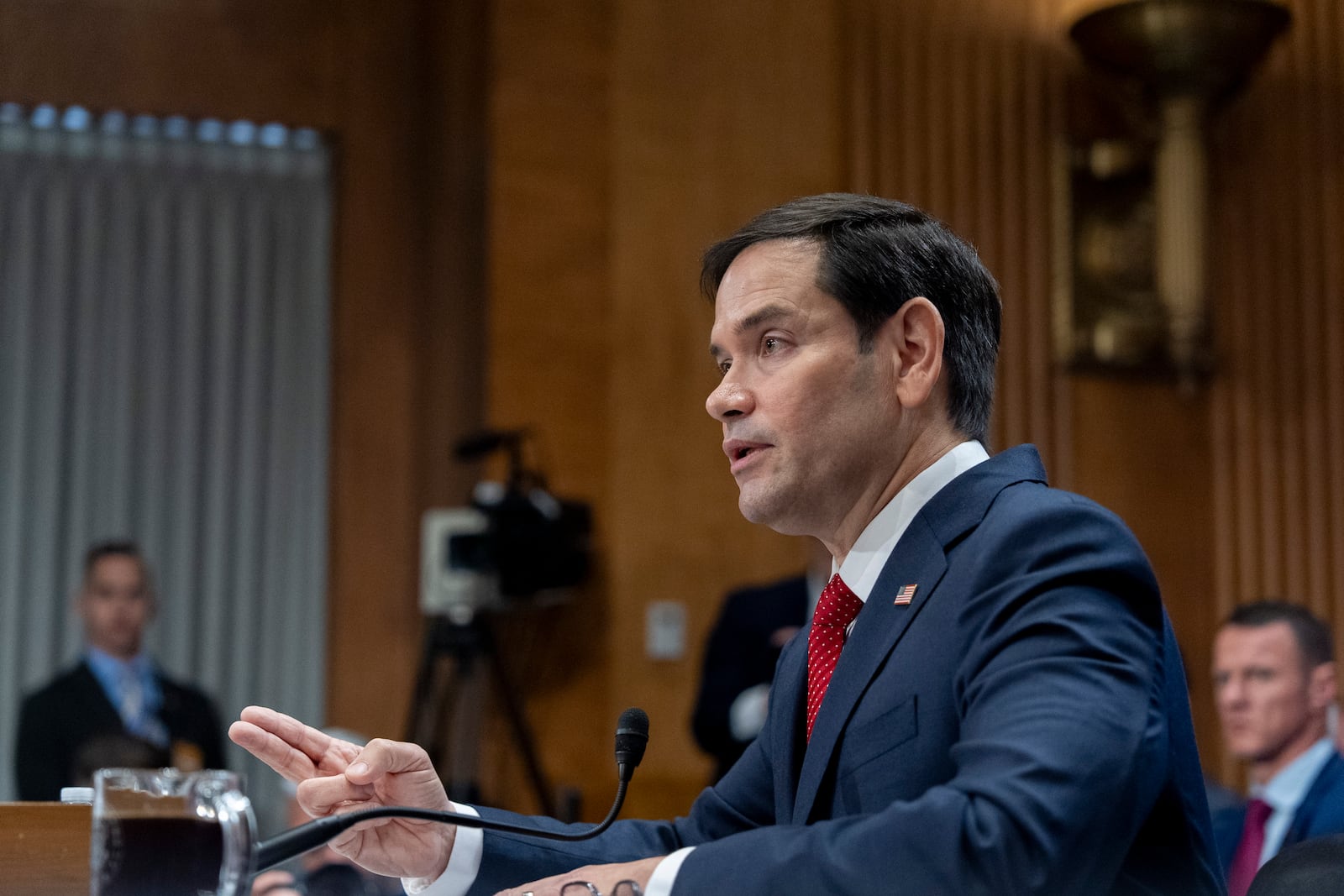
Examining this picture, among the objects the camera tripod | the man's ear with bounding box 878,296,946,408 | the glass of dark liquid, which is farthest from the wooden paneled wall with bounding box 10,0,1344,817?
the glass of dark liquid

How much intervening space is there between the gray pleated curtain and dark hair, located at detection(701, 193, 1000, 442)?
4.47 metres

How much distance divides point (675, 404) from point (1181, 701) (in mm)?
4114

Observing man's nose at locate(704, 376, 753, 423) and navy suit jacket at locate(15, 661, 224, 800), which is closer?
man's nose at locate(704, 376, 753, 423)

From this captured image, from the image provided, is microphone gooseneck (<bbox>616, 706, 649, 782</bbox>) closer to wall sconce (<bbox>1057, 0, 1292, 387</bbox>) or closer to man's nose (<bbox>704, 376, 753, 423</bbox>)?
man's nose (<bbox>704, 376, 753, 423</bbox>)

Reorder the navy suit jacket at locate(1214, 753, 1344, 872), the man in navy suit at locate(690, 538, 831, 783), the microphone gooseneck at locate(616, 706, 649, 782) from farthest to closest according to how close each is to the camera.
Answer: the man in navy suit at locate(690, 538, 831, 783)
the navy suit jacket at locate(1214, 753, 1344, 872)
the microphone gooseneck at locate(616, 706, 649, 782)

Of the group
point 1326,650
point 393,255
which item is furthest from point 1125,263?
point 393,255

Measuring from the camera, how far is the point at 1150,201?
19.7 feet

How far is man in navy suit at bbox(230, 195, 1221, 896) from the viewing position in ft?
4.37

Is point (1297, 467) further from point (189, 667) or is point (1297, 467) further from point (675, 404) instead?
point (189, 667)

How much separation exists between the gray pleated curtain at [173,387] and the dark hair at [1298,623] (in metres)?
3.34

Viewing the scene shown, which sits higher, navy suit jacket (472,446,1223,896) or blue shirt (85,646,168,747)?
navy suit jacket (472,446,1223,896)

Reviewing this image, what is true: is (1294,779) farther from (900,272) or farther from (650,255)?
(650,255)

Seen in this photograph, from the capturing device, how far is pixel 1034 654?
4.63 ft

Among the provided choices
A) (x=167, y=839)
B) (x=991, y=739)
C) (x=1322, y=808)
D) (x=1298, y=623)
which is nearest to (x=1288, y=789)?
(x=1322, y=808)
